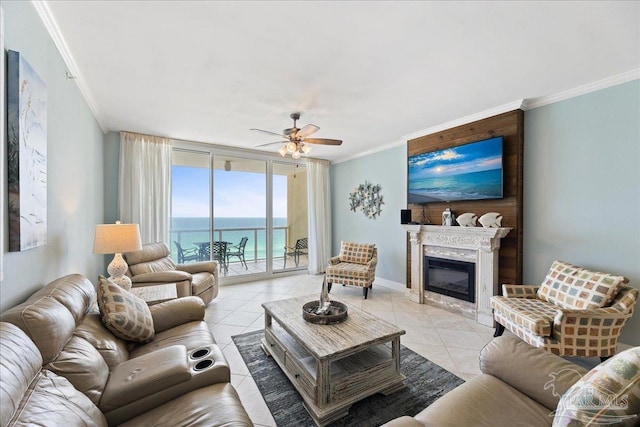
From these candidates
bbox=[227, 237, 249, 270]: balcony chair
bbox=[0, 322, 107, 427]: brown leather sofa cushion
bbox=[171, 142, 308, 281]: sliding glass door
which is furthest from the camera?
bbox=[227, 237, 249, 270]: balcony chair

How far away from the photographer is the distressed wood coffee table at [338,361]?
173 centimetres

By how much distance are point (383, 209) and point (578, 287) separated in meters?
2.90

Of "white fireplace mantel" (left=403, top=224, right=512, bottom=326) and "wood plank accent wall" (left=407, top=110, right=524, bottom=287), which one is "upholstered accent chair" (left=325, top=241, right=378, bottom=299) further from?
"wood plank accent wall" (left=407, top=110, right=524, bottom=287)

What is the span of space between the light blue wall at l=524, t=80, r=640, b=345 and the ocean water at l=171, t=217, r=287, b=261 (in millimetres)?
4260

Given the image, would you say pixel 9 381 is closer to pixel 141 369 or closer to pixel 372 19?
pixel 141 369

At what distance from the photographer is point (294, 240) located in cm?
611

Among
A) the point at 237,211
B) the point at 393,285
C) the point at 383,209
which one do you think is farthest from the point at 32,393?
the point at 383,209

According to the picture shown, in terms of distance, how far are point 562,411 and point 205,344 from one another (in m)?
1.86

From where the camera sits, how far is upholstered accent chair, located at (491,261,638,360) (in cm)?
211

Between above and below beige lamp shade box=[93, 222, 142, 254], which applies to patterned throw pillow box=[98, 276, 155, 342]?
below

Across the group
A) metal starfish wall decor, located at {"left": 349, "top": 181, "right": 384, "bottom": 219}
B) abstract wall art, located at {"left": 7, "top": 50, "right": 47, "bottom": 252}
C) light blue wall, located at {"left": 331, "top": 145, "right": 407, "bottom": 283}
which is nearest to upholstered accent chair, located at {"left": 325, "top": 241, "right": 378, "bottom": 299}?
light blue wall, located at {"left": 331, "top": 145, "right": 407, "bottom": 283}

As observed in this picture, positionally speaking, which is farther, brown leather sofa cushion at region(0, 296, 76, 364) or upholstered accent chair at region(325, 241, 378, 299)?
upholstered accent chair at region(325, 241, 378, 299)

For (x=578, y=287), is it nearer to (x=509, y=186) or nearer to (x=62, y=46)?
(x=509, y=186)

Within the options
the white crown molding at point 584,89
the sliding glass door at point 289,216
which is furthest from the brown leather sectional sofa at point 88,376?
the sliding glass door at point 289,216
